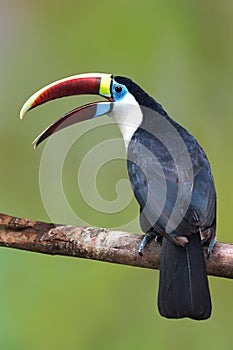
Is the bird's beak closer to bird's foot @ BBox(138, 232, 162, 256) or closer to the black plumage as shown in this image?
the black plumage

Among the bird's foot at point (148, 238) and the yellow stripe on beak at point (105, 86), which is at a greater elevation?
the yellow stripe on beak at point (105, 86)

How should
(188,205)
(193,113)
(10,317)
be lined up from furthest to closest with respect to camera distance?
(193,113) < (10,317) < (188,205)

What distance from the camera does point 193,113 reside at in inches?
169

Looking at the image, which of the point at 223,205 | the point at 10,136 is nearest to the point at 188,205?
the point at 223,205

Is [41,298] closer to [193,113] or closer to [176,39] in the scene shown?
[193,113]

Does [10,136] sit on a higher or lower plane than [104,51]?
lower

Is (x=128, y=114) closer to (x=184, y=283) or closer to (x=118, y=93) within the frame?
(x=118, y=93)

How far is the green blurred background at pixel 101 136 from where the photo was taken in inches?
161

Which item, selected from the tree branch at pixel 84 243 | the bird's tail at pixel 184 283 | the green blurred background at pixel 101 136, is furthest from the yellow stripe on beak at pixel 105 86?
the green blurred background at pixel 101 136

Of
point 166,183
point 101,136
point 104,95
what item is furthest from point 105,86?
point 101,136

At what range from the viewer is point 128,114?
3.13m

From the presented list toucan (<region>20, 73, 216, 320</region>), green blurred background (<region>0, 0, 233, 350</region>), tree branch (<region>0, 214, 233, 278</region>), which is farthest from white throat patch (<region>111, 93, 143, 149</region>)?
green blurred background (<region>0, 0, 233, 350</region>)

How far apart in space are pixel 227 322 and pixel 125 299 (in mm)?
612

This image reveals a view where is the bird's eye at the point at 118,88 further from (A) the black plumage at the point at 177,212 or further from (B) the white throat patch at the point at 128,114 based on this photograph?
(A) the black plumage at the point at 177,212
